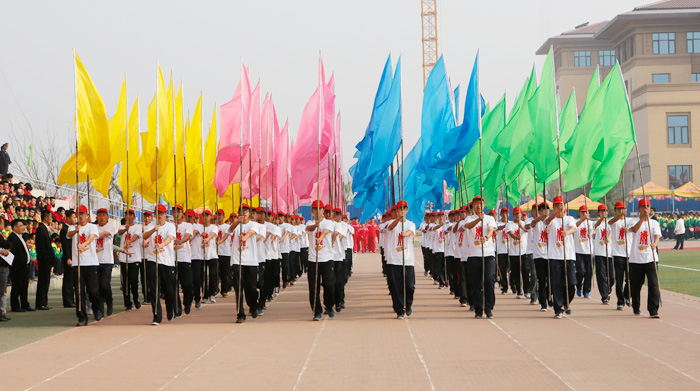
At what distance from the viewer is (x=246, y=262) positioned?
14258 millimetres

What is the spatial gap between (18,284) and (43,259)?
69cm

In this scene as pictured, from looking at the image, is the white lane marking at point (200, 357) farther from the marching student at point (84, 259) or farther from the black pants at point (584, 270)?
the black pants at point (584, 270)

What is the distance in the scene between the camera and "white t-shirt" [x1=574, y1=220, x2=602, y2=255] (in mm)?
16953

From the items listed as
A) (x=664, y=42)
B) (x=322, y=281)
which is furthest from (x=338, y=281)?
(x=664, y=42)

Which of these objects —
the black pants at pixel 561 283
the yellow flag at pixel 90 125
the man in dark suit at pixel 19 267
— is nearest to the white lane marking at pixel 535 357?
the black pants at pixel 561 283

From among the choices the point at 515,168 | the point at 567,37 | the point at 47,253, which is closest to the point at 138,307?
the point at 47,253

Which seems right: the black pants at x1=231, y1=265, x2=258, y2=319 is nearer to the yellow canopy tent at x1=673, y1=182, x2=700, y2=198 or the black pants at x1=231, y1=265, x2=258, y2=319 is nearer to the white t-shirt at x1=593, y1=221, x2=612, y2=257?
the white t-shirt at x1=593, y1=221, x2=612, y2=257

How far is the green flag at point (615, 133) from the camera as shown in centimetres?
1559

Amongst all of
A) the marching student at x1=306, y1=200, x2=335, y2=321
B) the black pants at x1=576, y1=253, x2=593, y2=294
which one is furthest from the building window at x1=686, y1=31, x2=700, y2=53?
the marching student at x1=306, y1=200, x2=335, y2=321

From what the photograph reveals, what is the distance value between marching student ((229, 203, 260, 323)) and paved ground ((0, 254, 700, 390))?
37 centimetres

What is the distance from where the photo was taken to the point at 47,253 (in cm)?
1730

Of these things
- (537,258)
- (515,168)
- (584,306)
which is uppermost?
(515,168)

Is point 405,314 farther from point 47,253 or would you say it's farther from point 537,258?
point 47,253

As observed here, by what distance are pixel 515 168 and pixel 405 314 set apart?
Result: 441cm
